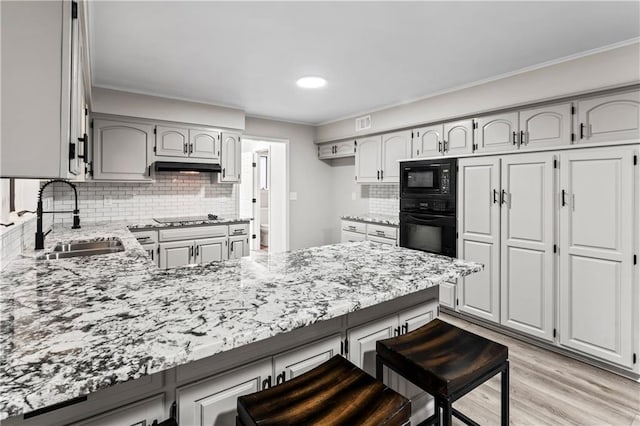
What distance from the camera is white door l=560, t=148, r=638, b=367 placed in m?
2.45

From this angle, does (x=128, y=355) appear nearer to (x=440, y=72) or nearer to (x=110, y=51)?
(x=110, y=51)

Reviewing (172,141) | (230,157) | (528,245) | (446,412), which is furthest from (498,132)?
(172,141)

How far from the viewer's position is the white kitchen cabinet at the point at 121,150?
364 cm

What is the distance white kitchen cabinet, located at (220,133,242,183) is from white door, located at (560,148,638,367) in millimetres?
3597

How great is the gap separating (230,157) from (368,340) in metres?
3.51

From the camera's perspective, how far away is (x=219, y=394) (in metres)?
1.11

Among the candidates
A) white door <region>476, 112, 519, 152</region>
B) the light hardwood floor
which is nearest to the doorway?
white door <region>476, 112, 519, 152</region>

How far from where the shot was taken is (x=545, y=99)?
2832 millimetres

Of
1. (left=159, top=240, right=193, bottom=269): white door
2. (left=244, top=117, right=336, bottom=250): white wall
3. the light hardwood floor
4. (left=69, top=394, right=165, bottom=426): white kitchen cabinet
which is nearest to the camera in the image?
(left=69, top=394, right=165, bottom=426): white kitchen cabinet

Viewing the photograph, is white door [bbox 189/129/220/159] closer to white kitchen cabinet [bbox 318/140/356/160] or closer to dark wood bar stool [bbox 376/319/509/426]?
white kitchen cabinet [bbox 318/140/356/160]

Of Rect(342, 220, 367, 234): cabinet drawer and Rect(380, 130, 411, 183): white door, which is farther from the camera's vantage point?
Rect(342, 220, 367, 234): cabinet drawer

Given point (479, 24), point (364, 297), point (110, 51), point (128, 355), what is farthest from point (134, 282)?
point (479, 24)

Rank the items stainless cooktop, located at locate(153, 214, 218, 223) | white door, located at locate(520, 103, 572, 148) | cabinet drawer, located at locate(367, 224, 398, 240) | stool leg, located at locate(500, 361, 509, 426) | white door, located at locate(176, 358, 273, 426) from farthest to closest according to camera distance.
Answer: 1. cabinet drawer, located at locate(367, 224, 398, 240)
2. stainless cooktop, located at locate(153, 214, 218, 223)
3. white door, located at locate(520, 103, 572, 148)
4. stool leg, located at locate(500, 361, 509, 426)
5. white door, located at locate(176, 358, 273, 426)

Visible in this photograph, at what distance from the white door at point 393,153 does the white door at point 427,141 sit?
0.10 meters
